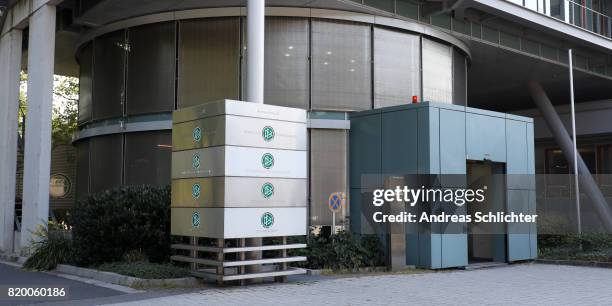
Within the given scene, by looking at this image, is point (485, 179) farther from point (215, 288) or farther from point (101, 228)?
point (101, 228)

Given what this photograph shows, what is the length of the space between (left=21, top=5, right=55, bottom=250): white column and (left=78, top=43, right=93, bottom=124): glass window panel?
326cm

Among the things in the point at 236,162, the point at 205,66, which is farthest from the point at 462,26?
the point at 236,162

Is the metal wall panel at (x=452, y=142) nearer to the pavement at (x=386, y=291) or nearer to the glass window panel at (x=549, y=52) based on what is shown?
the pavement at (x=386, y=291)

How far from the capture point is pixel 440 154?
51.5 ft

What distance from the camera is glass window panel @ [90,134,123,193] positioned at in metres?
20.0

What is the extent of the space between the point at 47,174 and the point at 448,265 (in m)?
11.3

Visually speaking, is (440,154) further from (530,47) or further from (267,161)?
(530,47)

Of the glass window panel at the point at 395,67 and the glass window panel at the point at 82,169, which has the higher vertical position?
the glass window panel at the point at 395,67

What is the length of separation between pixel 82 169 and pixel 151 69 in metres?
4.57

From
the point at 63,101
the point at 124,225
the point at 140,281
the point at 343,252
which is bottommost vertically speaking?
the point at 140,281

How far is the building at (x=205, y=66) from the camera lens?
18734 mm

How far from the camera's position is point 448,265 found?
15.6 meters

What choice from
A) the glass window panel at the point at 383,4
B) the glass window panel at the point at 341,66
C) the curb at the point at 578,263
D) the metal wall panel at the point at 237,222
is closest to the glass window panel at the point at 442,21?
the glass window panel at the point at 383,4

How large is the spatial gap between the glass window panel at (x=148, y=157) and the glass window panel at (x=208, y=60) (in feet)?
4.53
